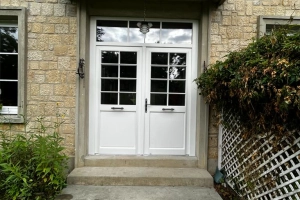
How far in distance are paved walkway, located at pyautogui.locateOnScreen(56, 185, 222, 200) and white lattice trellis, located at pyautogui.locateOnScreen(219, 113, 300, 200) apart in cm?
44

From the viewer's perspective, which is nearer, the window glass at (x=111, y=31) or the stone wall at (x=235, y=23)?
the stone wall at (x=235, y=23)

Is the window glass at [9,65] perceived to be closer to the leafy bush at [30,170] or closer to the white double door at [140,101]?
the leafy bush at [30,170]

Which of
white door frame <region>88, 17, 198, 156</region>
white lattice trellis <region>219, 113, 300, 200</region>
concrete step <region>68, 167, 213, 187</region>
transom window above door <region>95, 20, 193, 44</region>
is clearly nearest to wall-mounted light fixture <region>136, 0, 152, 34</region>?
transom window above door <region>95, 20, 193, 44</region>

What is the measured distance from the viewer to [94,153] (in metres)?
3.76

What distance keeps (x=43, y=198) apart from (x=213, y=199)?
7.45 feet

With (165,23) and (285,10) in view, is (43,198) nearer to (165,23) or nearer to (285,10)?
(165,23)

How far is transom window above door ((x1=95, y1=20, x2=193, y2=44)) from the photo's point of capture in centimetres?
374

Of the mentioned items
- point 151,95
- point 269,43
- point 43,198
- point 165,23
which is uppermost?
point 165,23

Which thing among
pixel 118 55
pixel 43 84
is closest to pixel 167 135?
pixel 118 55

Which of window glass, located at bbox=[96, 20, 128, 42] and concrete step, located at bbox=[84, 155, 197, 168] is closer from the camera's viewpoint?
concrete step, located at bbox=[84, 155, 197, 168]

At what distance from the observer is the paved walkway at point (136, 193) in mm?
2818

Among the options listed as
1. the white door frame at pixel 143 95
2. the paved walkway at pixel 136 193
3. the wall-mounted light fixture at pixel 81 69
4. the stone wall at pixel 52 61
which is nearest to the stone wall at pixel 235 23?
the white door frame at pixel 143 95

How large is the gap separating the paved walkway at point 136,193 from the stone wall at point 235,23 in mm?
732

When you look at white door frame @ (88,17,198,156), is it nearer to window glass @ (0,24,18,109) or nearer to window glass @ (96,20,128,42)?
window glass @ (96,20,128,42)
